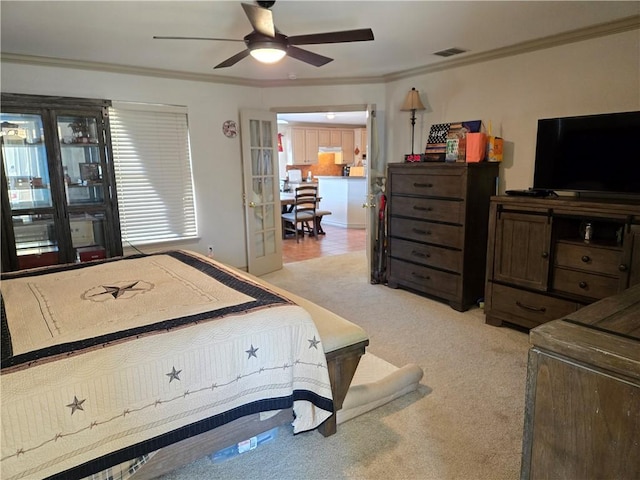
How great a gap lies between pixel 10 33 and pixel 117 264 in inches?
77.0

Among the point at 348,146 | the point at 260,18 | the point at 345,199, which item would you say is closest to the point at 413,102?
the point at 260,18

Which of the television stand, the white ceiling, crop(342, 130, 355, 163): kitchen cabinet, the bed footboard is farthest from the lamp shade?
crop(342, 130, 355, 163): kitchen cabinet

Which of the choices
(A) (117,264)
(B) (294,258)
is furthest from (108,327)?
(B) (294,258)

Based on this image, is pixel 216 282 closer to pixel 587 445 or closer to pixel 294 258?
pixel 587 445

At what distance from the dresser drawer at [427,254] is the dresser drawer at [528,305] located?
0.46m

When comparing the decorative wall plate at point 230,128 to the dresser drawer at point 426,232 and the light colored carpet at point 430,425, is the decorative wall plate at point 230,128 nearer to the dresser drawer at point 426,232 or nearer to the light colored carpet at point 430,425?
the dresser drawer at point 426,232

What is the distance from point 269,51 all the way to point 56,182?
2.34 m

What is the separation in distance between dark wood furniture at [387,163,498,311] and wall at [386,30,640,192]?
35cm

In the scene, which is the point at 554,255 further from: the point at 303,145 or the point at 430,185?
the point at 303,145

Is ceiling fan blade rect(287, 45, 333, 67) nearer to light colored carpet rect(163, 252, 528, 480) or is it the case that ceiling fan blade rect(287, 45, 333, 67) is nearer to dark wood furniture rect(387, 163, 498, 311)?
dark wood furniture rect(387, 163, 498, 311)

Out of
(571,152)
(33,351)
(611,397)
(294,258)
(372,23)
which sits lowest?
(294,258)

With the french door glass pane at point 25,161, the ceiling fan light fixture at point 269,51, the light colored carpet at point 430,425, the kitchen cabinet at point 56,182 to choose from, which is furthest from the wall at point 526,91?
the french door glass pane at point 25,161

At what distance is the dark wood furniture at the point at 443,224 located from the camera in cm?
368

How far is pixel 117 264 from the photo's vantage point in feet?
8.45
